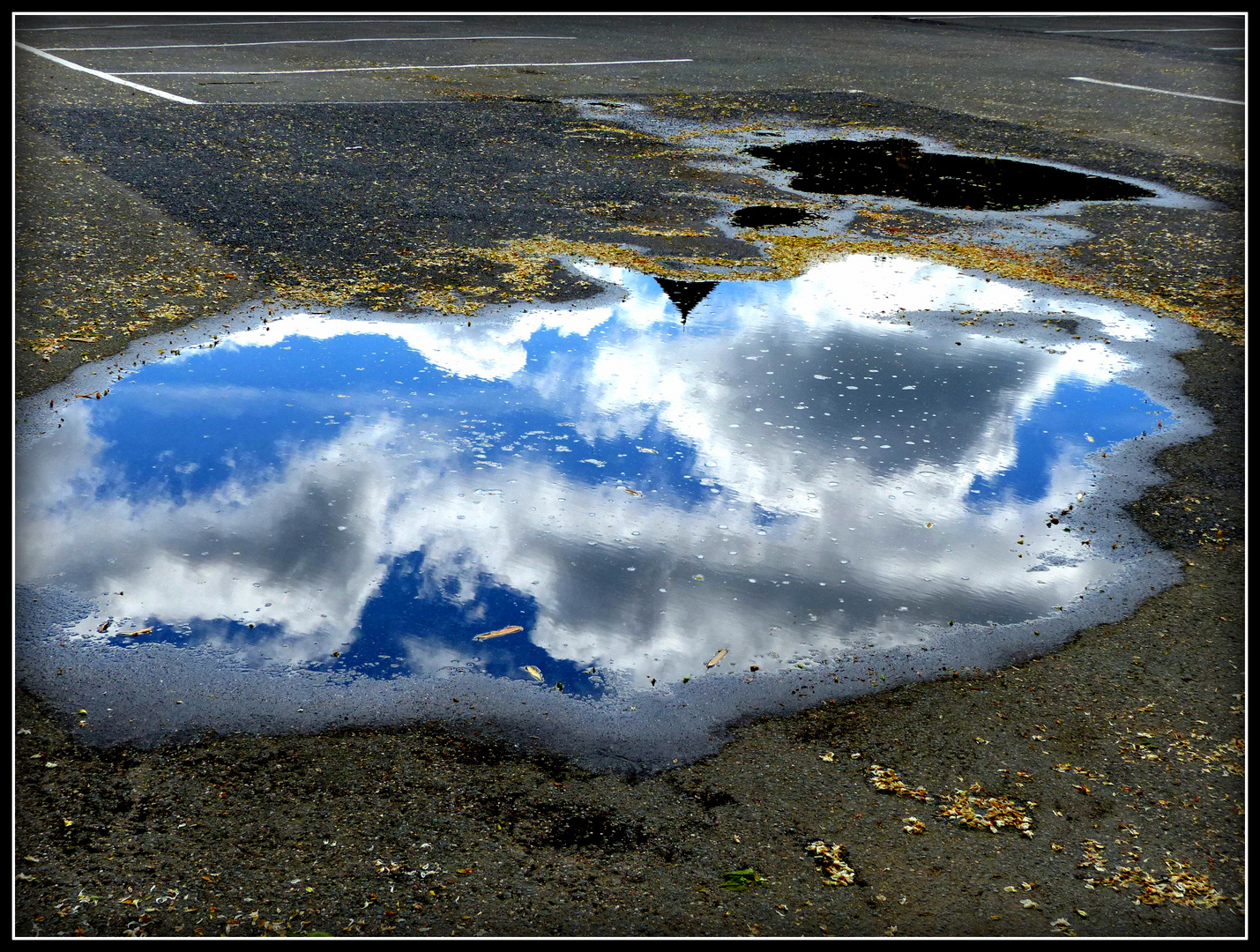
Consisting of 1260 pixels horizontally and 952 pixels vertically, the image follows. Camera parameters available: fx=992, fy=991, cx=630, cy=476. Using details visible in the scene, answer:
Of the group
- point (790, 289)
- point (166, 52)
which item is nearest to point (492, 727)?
point (790, 289)

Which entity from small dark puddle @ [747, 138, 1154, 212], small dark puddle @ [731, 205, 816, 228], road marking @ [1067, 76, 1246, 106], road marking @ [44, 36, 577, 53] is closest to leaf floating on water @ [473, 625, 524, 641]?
small dark puddle @ [731, 205, 816, 228]

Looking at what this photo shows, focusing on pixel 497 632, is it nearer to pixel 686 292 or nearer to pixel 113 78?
pixel 686 292

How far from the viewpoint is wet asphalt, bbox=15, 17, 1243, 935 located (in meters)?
3.25

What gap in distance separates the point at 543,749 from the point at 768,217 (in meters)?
8.23

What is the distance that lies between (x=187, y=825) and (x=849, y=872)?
2301 mm

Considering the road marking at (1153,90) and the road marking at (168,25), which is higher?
the road marking at (168,25)

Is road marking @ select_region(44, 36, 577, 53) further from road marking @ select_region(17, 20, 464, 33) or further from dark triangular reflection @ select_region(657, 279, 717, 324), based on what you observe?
dark triangular reflection @ select_region(657, 279, 717, 324)

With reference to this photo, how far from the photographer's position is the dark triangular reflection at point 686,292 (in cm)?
869

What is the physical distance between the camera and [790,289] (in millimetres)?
9117

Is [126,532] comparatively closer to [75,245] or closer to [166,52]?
[75,245]

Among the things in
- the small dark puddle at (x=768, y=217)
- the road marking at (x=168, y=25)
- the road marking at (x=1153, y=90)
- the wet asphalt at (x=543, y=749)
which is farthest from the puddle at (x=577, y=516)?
the road marking at (x=168, y=25)

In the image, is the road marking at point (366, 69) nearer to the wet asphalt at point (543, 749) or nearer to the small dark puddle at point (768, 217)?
the wet asphalt at point (543, 749)

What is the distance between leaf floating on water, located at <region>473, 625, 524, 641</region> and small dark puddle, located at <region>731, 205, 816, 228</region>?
695 cm

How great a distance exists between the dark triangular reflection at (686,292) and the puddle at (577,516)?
0.34 meters
